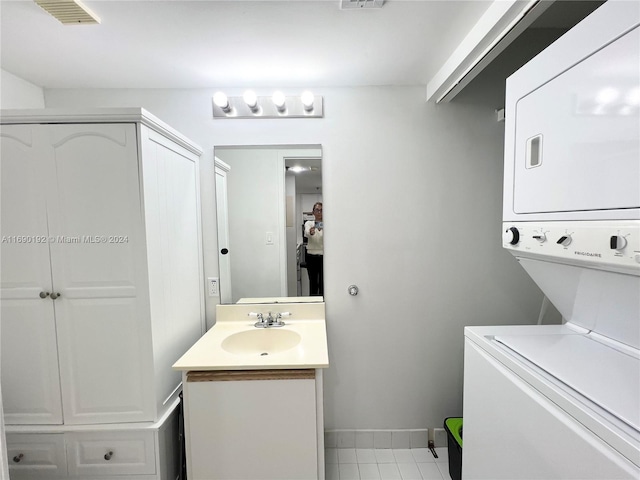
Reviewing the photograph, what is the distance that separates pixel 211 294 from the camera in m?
1.87

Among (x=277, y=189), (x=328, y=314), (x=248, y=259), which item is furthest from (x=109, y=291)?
(x=328, y=314)

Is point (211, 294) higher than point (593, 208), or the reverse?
point (593, 208)

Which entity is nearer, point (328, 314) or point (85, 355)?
point (85, 355)

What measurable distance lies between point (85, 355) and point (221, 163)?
1218 millimetres

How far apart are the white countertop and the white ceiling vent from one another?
146 centimetres

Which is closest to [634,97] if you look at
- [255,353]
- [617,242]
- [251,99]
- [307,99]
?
[617,242]

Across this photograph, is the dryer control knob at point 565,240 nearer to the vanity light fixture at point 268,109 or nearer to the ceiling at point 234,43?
the ceiling at point 234,43

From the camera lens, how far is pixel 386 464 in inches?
69.4

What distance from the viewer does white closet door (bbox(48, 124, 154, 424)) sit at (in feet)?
4.09

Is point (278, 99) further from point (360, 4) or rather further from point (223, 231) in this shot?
point (223, 231)

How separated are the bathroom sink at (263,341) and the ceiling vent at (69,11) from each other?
62.1 inches

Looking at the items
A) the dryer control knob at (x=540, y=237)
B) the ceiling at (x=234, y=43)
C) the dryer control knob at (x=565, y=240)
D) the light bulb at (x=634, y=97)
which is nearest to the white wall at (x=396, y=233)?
the ceiling at (x=234, y=43)

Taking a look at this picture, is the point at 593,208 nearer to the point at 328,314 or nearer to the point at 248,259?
the point at 328,314

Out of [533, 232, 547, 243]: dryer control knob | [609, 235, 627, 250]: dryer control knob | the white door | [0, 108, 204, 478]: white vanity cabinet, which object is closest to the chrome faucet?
the white door
